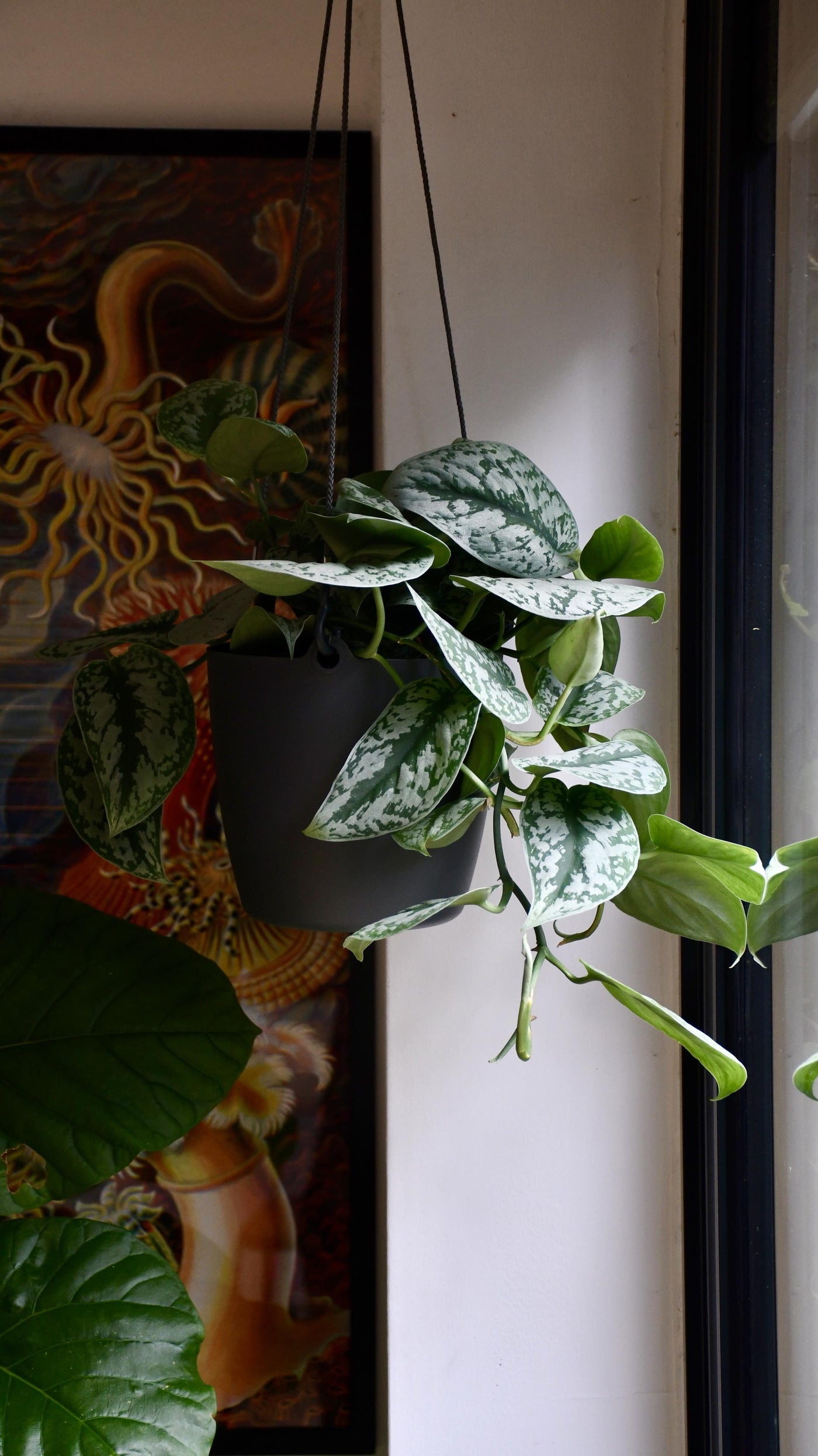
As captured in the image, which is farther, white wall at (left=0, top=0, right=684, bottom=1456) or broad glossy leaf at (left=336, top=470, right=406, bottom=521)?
white wall at (left=0, top=0, right=684, bottom=1456)

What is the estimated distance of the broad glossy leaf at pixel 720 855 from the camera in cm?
63

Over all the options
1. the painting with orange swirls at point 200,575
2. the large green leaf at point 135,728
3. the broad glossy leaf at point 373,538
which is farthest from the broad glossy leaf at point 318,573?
the painting with orange swirls at point 200,575

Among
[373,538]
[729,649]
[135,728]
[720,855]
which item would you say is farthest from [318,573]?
[729,649]

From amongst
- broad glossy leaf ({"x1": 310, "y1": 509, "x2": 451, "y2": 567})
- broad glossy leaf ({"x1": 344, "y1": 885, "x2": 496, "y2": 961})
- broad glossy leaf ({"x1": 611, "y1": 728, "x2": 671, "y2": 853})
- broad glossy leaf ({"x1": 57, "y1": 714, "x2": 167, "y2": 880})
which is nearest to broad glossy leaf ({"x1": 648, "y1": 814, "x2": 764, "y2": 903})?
broad glossy leaf ({"x1": 611, "y1": 728, "x2": 671, "y2": 853})

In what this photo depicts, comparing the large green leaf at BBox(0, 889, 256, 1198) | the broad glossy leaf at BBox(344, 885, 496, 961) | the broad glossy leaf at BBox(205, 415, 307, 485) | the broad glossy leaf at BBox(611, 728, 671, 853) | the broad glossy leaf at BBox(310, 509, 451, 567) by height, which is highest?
the broad glossy leaf at BBox(205, 415, 307, 485)

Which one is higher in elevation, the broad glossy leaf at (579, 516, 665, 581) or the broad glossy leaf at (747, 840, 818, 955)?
the broad glossy leaf at (579, 516, 665, 581)

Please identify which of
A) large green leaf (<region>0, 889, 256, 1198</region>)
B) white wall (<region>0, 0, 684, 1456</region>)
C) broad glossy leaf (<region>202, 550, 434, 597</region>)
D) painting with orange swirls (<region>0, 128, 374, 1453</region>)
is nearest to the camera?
broad glossy leaf (<region>202, 550, 434, 597</region>)

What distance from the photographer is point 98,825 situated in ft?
2.16

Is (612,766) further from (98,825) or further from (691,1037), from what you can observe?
(98,825)

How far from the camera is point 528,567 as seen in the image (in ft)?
1.96

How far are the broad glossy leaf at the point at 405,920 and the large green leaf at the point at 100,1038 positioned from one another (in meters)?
0.34

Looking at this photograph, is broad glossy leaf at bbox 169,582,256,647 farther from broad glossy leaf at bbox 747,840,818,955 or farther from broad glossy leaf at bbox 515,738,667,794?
broad glossy leaf at bbox 747,840,818,955

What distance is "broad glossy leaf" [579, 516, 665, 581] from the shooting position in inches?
24.7

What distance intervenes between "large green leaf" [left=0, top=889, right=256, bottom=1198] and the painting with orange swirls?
9.3 inches
